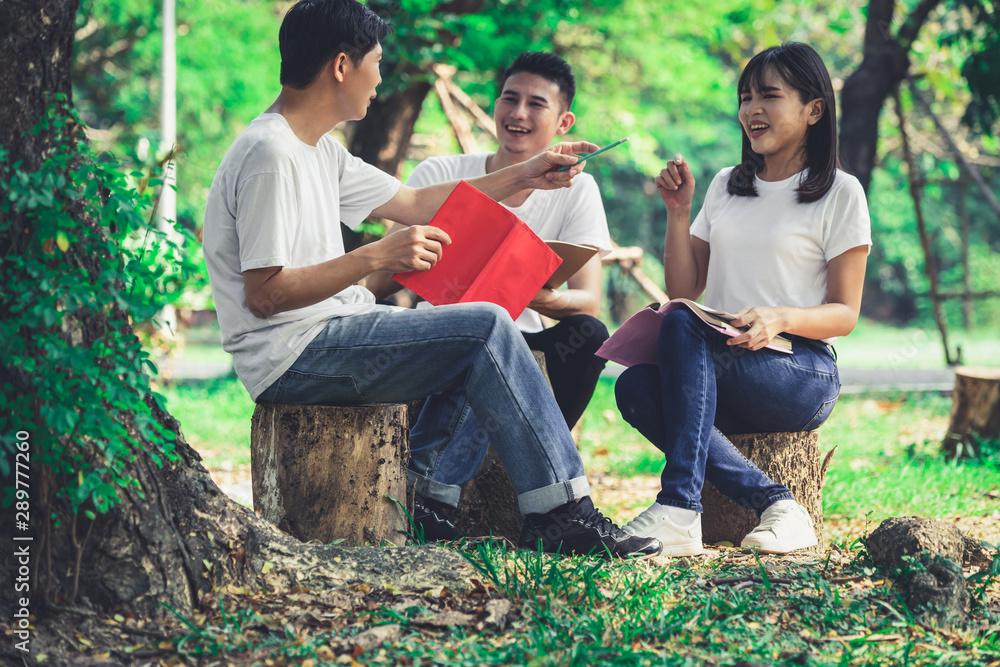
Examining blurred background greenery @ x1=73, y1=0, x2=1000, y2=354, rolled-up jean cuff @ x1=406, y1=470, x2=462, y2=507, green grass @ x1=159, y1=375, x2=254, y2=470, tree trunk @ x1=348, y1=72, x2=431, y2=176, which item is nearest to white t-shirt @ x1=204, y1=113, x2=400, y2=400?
rolled-up jean cuff @ x1=406, y1=470, x2=462, y2=507

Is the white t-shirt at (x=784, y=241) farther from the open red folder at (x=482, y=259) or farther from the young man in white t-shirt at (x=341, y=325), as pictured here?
the young man in white t-shirt at (x=341, y=325)

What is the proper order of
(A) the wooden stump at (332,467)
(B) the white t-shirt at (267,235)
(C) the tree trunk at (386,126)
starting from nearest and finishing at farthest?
1. (B) the white t-shirt at (267,235)
2. (A) the wooden stump at (332,467)
3. (C) the tree trunk at (386,126)

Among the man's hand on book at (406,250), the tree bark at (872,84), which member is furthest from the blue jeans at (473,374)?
the tree bark at (872,84)

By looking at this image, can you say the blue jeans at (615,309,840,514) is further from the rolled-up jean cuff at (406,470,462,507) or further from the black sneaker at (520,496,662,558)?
the rolled-up jean cuff at (406,470,462,507)

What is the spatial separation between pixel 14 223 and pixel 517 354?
1.40m

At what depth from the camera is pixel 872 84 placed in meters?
7.47

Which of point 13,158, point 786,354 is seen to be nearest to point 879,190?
point 786,354

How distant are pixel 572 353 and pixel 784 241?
0.94 metres

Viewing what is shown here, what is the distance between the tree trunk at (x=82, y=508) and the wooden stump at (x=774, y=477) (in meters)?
1.80

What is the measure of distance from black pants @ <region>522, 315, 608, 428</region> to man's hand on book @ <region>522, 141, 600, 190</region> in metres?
0.58

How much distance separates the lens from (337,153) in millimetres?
3076

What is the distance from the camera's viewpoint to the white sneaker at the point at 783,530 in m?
2.87

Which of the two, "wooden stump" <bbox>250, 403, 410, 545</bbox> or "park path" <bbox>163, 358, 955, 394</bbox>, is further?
"park path" <bbox>163, 358, 955, 394</bbox>

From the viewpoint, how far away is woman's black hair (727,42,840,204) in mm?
3160
